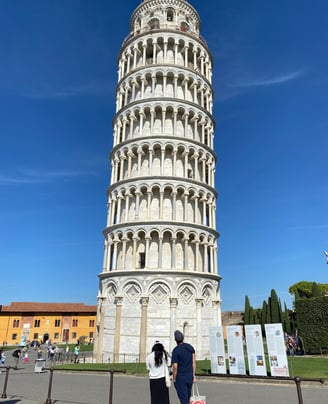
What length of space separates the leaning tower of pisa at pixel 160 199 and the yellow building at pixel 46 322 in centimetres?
4234

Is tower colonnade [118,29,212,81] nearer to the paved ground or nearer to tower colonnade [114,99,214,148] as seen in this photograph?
tower colonnade [114,99,214,148]

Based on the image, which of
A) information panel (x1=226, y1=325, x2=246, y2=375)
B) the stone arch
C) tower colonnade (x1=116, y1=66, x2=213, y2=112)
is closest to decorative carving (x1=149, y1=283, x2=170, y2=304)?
the stone arch

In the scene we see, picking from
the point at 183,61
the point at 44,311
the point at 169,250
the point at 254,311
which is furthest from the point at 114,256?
the point at 44,311

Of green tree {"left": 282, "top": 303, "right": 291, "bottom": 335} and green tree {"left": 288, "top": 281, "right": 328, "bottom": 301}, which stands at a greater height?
green tree {"left": 288, "top": 281, "right": 328, "bottom": 301}

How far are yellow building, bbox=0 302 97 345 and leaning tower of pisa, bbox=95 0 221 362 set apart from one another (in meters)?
42.3

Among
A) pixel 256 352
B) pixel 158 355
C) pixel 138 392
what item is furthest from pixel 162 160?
pixel 158 355

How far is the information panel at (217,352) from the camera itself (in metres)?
15.3

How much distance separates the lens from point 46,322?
65250 mm

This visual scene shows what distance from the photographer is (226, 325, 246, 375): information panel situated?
14.8 metres

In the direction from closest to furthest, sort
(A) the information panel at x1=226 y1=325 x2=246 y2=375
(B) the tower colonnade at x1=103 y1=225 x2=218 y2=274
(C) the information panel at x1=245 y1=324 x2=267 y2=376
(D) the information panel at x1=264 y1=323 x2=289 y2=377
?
(D) the information panel at x1=264 y1=323 x2=289 y2=377 < (C) the information panel at x1=245 y1=324 x2=267 y2=376 < (A) the information panel at x1=226 y1=325 x2=246 y2=375 < (B) the tower colonnade at x1=103 y1=225 x2=218 y2=274

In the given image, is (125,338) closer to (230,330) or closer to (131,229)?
(131,229)

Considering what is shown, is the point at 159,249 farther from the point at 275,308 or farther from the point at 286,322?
the point at 275,308

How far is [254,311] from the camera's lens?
58.6m

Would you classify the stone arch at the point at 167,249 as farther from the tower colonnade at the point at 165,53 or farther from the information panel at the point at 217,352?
the tower colonnade at the point at 165,53
